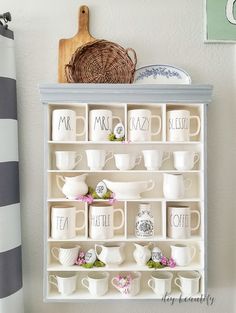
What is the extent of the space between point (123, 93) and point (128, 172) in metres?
0.36

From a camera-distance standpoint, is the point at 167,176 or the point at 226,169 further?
the point at 226,169

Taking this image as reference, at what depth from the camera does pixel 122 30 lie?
5.10 feet

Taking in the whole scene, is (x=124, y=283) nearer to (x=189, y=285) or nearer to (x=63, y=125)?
(x=189, y=285)

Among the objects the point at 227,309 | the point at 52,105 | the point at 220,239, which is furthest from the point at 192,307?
the point at 52,105

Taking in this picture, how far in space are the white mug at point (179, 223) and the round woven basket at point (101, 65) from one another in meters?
0.59

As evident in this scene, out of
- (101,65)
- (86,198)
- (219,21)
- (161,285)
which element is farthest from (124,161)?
(219,21)

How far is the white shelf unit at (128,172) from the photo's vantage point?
53.9 inches

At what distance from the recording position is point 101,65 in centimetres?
149

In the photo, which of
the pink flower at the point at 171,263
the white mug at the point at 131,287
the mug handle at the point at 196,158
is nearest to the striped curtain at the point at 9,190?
the white mug at the point at 131,287

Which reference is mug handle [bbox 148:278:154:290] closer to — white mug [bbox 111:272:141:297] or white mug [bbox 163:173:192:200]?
white mug [bbox 111:272:141:297]

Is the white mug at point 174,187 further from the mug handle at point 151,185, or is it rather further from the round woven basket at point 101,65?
the round woven basket at point 101,65

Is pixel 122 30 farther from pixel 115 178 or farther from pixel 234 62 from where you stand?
pixel 115 178

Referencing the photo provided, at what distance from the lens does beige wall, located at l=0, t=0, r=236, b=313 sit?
5.07 ft

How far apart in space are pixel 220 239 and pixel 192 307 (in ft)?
1.12
